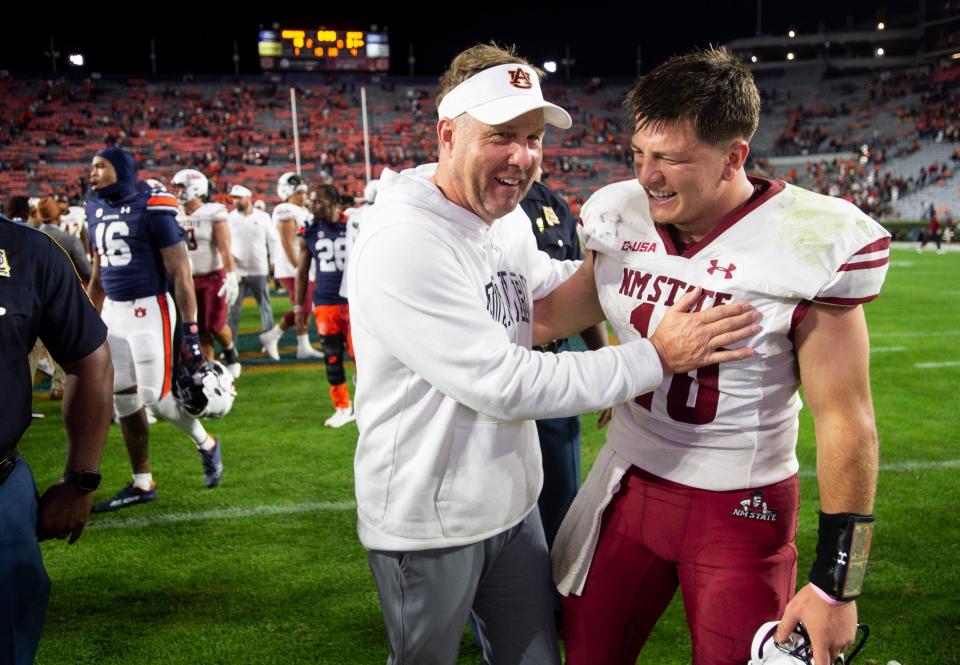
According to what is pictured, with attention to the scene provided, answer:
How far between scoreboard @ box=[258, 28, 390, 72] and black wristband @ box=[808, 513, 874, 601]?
35.8 m

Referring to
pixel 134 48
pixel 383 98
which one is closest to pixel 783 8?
pixel 383 98

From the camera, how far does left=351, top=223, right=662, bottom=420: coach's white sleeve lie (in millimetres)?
1699

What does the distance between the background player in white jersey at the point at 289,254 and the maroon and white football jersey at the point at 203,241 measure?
2.82ft

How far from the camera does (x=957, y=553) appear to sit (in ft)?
12.6

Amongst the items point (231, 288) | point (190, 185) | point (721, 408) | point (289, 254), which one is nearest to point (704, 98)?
→ point (721, 408)

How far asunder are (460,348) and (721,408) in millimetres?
721

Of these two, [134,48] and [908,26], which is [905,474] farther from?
[908,26]

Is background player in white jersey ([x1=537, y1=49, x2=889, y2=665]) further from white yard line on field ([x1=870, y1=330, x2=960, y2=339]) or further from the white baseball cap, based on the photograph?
white yard line on field ([x1=870, y1=330, x2=960, y2=339])

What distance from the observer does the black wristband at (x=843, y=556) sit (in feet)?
5.67

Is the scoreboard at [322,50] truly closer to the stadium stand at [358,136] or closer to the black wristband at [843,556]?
the stadium stand at [358,136]

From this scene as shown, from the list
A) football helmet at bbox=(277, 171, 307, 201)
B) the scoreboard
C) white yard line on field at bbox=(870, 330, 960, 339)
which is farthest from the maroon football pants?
the scoreboard

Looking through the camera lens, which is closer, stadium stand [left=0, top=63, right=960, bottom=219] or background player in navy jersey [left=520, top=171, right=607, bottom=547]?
background player in navy jersey [left=520, top=171, right=607, bottom=547]

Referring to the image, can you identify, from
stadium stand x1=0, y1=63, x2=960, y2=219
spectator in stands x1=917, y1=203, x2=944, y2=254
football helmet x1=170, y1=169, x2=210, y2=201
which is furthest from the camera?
stadium stand x1=0, y1=63, x2=960, y2=219

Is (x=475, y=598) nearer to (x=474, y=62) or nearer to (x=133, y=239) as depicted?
(x=474, y=62)
